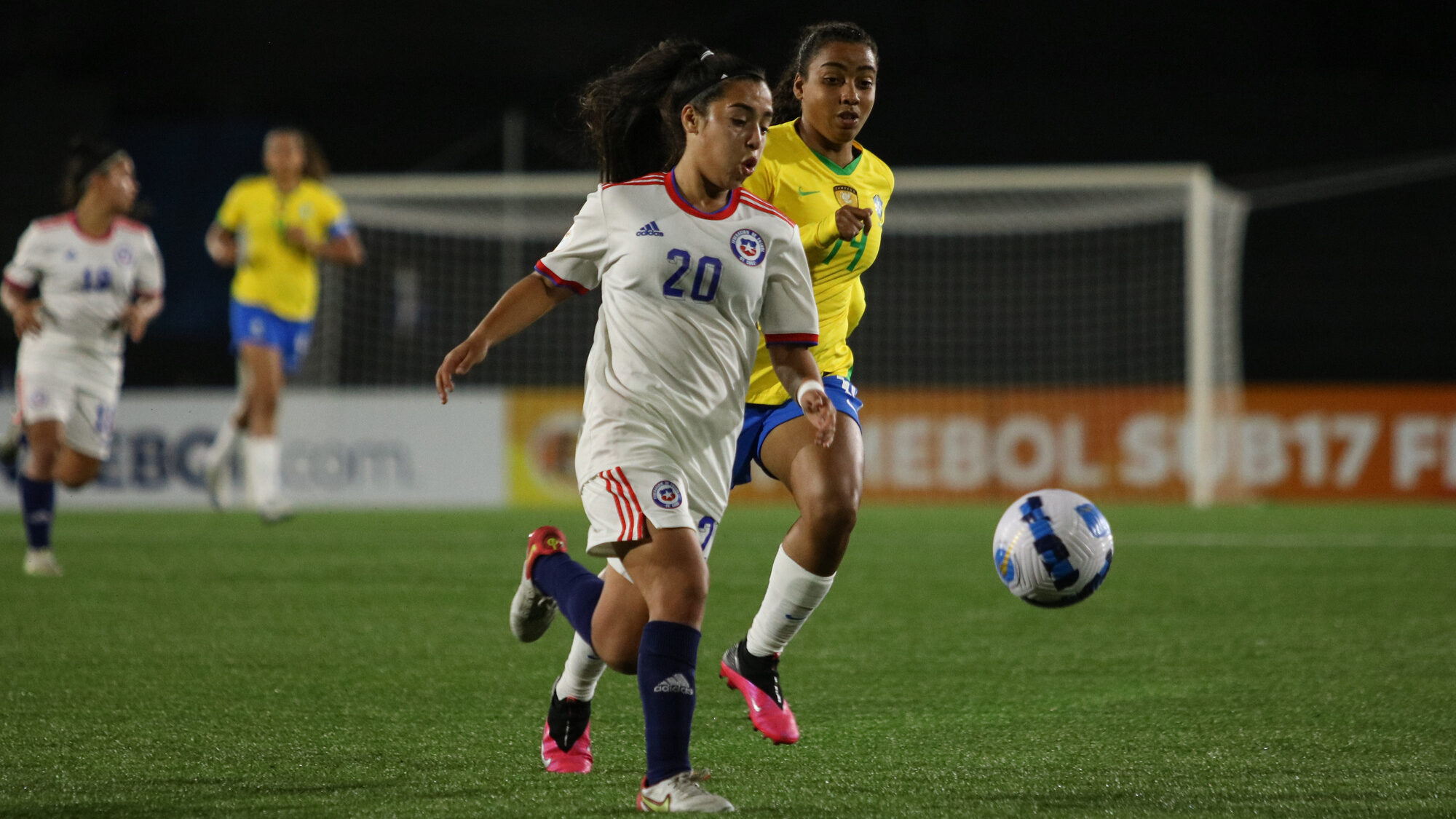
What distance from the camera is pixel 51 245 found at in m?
7.67

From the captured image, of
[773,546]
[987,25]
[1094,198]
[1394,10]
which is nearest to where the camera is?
[773,546]

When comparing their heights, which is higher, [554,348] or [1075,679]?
[554,348]

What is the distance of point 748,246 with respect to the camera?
3.29 m

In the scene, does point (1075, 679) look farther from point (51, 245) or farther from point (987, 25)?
point (987, 25)

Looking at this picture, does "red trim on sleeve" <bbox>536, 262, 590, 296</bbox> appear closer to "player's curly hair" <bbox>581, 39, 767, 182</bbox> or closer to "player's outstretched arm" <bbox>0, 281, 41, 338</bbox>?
"player's curly hair" <bbox>581, 39, 767, 182</bbox>

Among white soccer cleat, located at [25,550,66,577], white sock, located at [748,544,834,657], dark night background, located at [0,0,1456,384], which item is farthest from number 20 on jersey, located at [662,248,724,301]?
dark night background, located at [0,0,1456,384]

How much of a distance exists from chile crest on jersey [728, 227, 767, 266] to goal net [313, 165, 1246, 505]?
10384 millimetres

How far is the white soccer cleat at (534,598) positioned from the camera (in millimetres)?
3627

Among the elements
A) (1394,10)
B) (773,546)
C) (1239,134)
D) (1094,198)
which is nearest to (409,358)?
(1094,198)

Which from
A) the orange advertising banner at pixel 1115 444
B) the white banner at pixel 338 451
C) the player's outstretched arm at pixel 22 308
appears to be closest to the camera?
the player's outstretched arm at pixel 22 308

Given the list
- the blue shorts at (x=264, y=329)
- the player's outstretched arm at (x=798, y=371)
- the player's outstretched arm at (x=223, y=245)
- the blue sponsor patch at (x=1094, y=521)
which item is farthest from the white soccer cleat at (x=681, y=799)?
the blue shorts at (x=264, y=329)

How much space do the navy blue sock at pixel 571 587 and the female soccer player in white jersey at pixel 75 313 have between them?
4.55 meters

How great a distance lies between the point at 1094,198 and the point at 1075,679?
1126 centimetres

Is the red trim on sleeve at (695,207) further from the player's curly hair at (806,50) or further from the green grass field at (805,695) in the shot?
the green grass field at (805,695)
